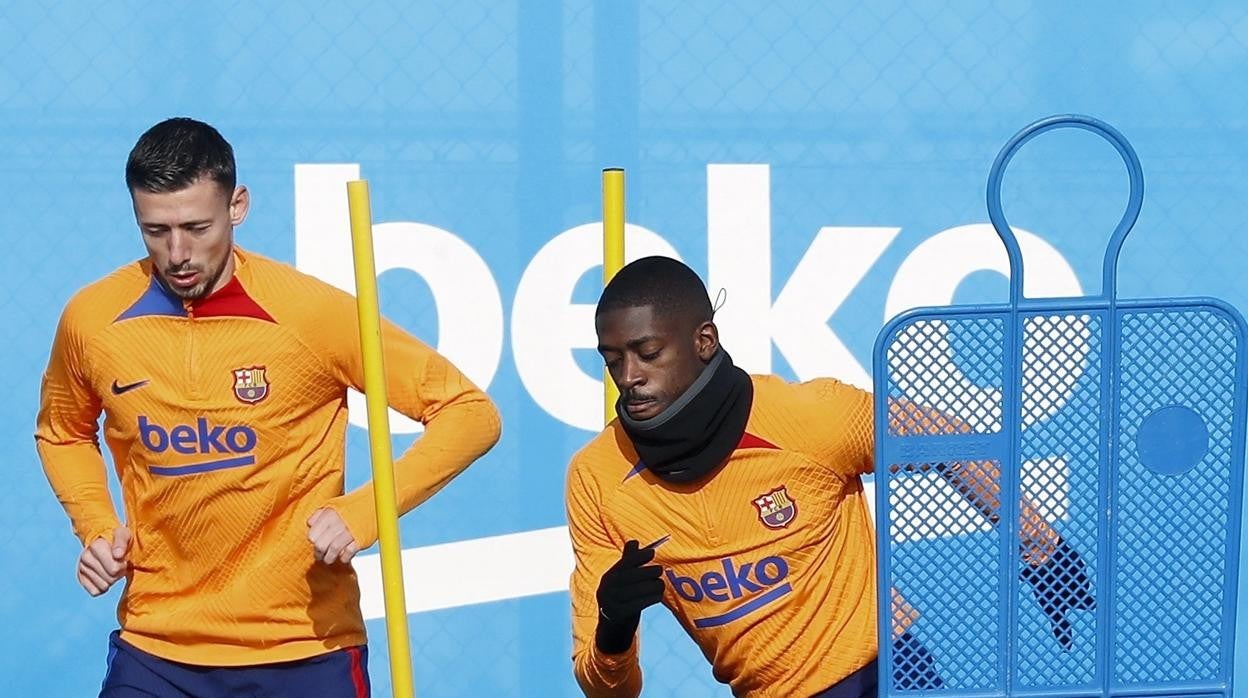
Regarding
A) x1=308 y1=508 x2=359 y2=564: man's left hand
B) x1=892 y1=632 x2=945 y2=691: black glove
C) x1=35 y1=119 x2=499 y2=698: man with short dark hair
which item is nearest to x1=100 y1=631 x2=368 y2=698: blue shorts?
x1=35 y1=119 x2=499 y2=698: man with short dark hair

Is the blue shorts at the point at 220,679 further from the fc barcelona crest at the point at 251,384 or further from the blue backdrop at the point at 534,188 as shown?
the blue backdrop at the point at 534,188

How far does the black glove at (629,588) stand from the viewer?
317 centimetres

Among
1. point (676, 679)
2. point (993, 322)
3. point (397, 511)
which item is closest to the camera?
point (993, 322)

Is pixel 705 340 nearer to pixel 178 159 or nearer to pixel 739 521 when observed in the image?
pixel 739 521

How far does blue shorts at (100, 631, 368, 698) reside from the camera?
3.54 meters

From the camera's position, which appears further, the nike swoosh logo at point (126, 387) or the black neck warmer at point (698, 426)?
the nike swoosh logo at point (126, 387)

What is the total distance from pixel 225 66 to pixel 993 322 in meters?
3.47

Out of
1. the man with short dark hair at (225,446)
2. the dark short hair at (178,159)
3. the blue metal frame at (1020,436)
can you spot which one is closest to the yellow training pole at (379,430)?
the man with short dark hair at (225,446)

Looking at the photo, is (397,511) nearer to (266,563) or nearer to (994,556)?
(266,563)

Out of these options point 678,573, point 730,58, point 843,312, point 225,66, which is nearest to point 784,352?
point 843,312

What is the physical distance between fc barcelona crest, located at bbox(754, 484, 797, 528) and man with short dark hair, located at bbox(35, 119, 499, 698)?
1.94 ft

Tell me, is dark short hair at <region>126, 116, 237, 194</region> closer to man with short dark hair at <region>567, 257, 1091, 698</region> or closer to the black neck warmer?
man with short dark hair at <region>567, 257, 1091, 698</region>

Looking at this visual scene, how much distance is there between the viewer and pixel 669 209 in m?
6.00

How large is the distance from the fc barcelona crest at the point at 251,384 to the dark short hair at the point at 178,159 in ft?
1.12
